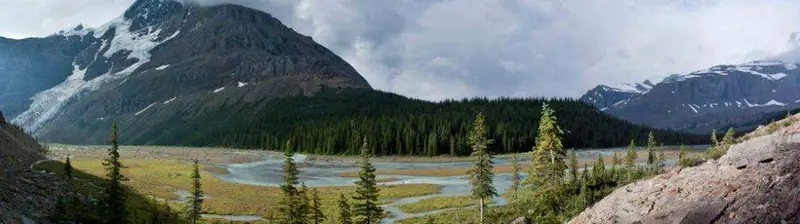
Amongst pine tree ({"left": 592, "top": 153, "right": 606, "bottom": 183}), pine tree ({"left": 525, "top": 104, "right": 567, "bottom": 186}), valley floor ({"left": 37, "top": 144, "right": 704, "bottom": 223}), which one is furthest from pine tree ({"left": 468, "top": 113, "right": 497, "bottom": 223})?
valley floor ({"left": 37, "top": 144, "right": 704, "bottom": 223})

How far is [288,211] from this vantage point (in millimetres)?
52281

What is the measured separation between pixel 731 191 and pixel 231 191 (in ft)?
266

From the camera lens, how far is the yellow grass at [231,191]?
260ft

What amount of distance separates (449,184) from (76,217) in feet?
213

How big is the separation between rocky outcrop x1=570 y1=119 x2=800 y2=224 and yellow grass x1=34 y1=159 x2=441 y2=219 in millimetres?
46103

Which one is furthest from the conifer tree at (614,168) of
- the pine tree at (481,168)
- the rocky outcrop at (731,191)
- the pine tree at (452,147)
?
the pine tree at (452,147)

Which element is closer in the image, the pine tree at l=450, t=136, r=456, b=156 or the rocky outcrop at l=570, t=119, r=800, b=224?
the rocky outcrop at l=570, t=119, r=800, b=224

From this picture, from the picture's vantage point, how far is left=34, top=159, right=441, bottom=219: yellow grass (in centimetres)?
7925

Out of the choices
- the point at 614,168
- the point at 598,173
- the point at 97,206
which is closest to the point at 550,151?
the point at 598,173

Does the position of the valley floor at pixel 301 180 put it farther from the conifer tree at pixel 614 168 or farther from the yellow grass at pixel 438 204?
the conifer tree at pixel 614 168

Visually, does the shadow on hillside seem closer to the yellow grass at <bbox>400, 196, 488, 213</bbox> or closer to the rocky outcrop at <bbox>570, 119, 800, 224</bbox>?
the yellow grass at <bbox>400, 196, 488, 213</bbox>

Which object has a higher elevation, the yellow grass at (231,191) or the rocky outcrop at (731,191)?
the rocky outcrop at (731,191)

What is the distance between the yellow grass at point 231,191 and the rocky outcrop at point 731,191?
4610 centimetres

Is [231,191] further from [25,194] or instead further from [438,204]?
[25,194]
